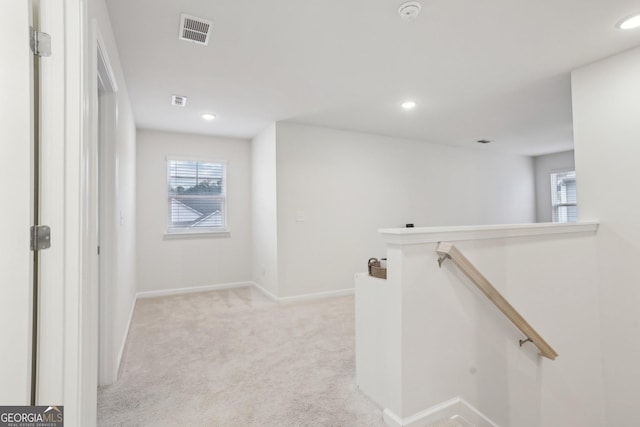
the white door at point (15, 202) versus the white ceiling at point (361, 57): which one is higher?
the white ceiling at point (361, 57)

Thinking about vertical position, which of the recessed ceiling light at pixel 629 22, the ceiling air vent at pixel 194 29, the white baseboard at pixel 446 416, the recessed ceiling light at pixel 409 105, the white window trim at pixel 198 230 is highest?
the recessed ceiling light at pixel 409 105

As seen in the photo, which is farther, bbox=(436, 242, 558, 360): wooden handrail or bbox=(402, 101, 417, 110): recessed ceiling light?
bbox=(402, 101, 417, 110): recessed ceiling light

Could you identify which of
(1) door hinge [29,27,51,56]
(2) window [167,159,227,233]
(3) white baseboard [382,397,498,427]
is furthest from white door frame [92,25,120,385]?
(2) window [167,159,227,233]

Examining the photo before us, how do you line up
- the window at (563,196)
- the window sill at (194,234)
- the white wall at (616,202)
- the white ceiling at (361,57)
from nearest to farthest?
1. the white ceiling at (361,57)
2. the white wall at (616,202)
3. the window sill at (194,234)
4. the window at (563,196)

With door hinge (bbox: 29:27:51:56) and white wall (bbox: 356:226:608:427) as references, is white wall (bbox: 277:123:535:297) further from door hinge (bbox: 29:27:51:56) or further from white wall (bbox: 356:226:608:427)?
door hinge (bbox: 29:27:51:56)

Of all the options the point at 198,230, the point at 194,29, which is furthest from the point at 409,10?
the point at 198,230

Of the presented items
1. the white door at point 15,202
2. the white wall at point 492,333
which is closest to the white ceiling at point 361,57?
the white door at point 15,202

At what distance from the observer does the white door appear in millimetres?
1087

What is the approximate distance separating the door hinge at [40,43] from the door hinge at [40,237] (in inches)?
25.4

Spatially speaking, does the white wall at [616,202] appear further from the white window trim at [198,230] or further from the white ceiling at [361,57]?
the white window trim at [198,230]

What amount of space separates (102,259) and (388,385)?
2.10m

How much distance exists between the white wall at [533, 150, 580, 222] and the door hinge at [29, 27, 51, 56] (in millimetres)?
8177

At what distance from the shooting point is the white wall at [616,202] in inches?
101

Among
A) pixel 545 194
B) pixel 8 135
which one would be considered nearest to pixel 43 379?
pixel 8 135
